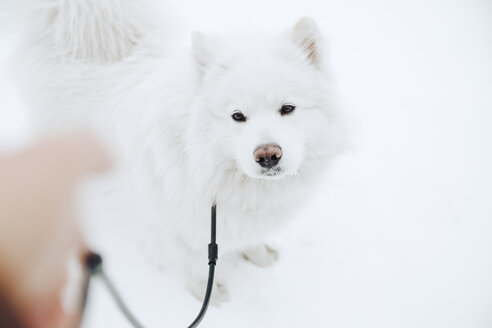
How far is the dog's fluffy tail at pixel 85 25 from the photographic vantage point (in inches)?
75.5

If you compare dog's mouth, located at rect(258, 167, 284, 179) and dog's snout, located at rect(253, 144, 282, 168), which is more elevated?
dog's snout, located at rect(253, 144, 282, 168)

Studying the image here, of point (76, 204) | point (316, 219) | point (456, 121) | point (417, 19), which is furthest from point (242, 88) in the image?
point (417, 19)

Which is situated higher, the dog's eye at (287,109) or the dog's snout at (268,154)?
the dog's eye at (287,109)

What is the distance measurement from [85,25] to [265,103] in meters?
1.48

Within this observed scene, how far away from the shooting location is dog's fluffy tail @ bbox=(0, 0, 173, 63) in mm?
1917

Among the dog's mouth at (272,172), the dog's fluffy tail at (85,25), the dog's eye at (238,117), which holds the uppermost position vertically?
the dog's fluffy tail at (85,25)

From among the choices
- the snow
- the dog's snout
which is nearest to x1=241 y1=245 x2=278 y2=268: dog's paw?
the snow

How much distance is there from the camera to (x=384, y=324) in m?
2.21

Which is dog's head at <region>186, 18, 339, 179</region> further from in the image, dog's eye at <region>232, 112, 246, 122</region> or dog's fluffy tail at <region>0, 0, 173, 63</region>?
dog's fluffy tail at <region>0, 0, 173, 63</region>

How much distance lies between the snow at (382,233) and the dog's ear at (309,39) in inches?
15.4

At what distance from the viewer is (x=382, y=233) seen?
2670 mm

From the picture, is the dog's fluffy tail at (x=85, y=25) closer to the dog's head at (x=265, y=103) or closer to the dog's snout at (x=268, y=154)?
the dog's head at (x=265, y=103)

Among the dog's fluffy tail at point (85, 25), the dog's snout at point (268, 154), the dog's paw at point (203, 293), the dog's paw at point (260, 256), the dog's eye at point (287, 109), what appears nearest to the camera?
the dog's snout at point (268, 154)

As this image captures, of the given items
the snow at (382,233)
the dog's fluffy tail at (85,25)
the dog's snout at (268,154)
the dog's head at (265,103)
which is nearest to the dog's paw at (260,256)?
the snow at (382,233)
